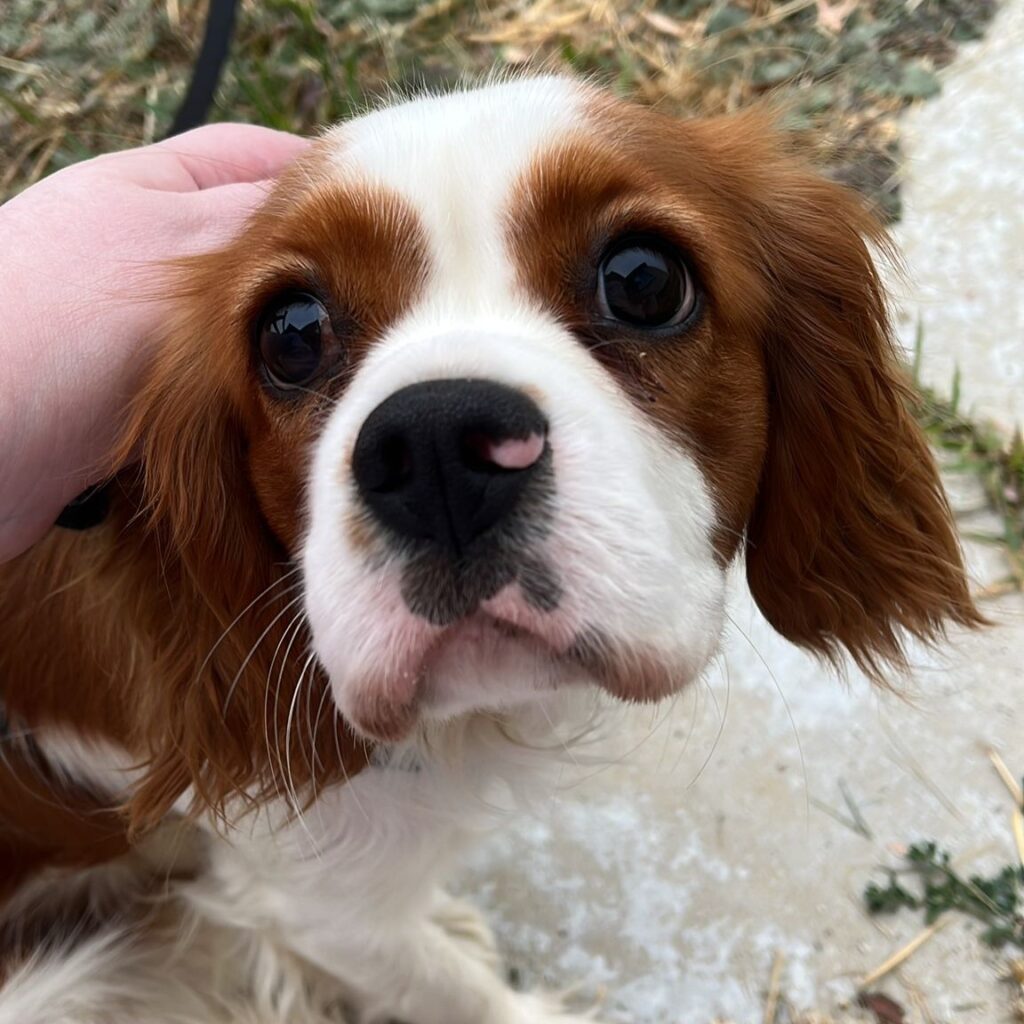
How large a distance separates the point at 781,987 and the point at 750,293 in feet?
4.64

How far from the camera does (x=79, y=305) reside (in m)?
1.50

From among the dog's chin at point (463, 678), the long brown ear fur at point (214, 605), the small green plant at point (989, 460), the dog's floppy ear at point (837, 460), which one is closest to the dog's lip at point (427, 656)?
the dog's chin at point (463, 678)

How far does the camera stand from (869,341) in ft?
4.84

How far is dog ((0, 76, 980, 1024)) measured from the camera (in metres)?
1.03

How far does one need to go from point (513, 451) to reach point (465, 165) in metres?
0.41

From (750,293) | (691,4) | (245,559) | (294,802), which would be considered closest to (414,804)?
(294,802)

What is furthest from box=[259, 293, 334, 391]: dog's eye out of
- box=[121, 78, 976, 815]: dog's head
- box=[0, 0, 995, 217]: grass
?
box=[0, 0, 995, 217]: grass

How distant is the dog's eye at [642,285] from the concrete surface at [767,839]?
3.10 ft

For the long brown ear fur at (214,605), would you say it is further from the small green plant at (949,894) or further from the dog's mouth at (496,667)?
the small green plant at (949,894)

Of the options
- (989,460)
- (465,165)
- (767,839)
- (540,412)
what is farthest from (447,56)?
(540,412)

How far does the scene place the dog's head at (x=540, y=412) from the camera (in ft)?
3.33

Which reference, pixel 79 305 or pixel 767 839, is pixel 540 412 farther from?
pixel 767 839

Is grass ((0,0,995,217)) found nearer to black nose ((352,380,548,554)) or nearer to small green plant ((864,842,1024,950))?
small green plant ((864,842,1024,950))

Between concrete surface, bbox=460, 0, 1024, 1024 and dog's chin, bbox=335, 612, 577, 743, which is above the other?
dog's chin, bbox=335, 612, 577, 743
